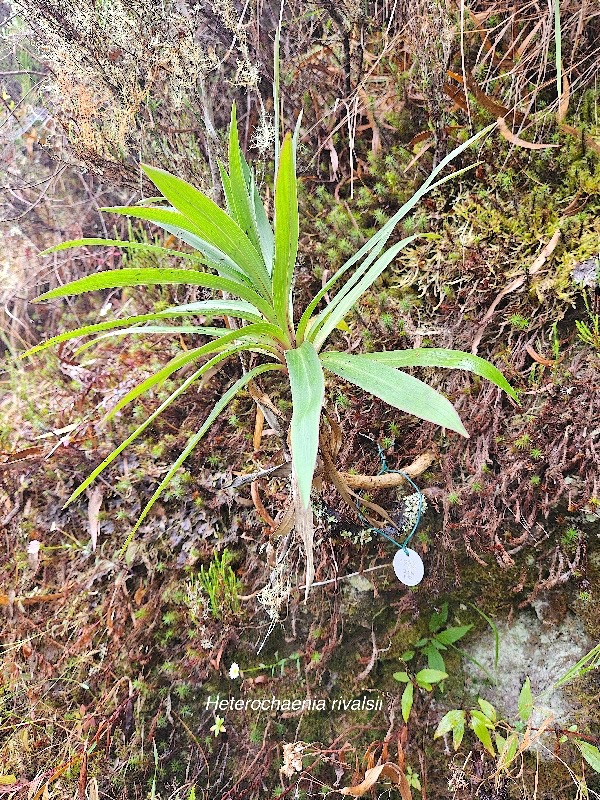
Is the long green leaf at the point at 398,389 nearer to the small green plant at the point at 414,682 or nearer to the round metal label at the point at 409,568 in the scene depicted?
the round metal label at the point at 409,568

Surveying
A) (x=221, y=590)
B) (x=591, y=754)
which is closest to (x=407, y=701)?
(x=591, y=754)

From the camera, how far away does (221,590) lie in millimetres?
1646

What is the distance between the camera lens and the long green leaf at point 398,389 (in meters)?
0.88

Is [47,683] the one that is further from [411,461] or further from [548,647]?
[548,647]

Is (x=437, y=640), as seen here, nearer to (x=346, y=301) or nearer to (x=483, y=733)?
(x=483, y=733)

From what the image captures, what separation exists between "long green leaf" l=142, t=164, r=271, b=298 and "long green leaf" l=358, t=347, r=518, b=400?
0.33m

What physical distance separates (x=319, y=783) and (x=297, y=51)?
2.65m

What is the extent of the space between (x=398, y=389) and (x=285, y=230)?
1.35ft

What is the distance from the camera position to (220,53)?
6.81 feet

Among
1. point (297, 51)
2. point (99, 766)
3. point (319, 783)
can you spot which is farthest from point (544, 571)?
point (297, 51)

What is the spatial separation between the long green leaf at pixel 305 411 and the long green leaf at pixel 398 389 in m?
0.08

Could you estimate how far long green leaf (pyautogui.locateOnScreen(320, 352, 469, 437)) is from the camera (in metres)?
0.88

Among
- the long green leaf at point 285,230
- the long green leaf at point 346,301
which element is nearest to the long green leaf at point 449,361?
the long green leaf at point 346,301

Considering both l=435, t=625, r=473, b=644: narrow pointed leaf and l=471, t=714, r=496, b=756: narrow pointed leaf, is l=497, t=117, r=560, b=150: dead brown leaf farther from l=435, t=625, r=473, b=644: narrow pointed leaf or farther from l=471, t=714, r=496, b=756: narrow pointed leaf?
l=471, t=714, r=496, b=756: narrow pointed leaf
